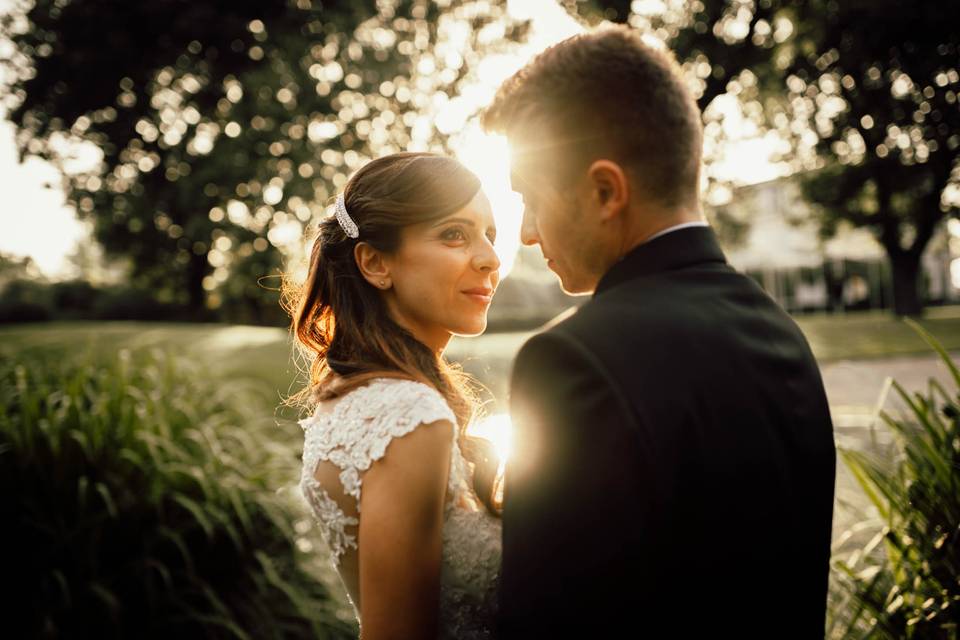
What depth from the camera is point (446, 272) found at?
7.70ft

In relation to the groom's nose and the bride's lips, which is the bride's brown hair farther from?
the groom's nose

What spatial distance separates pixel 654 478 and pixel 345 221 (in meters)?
1.58

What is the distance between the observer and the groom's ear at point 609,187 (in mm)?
1525

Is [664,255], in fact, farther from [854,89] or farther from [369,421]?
[854,89]

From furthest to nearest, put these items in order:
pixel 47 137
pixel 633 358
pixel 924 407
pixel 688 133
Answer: pixel 47 137 < pixel 924 407 < pixel 688 133 < pixel 633 358

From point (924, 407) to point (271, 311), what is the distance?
29027 mm

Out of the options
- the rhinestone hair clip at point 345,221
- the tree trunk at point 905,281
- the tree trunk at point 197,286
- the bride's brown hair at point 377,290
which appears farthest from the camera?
the tree trunk at point 197,286

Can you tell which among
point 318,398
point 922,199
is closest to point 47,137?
point 318,398

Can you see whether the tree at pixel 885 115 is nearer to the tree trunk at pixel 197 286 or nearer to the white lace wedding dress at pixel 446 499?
the white lace wedding dress at pixel 446 499

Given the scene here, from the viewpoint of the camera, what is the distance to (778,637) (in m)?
1.41

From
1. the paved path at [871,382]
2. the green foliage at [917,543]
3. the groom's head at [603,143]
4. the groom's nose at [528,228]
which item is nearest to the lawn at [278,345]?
the paved path at [871,382]

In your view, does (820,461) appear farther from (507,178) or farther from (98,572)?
(98,572)

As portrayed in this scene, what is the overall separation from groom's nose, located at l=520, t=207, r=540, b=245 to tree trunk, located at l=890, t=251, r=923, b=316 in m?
33.8

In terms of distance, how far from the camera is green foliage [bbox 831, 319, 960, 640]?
9.05 ft
